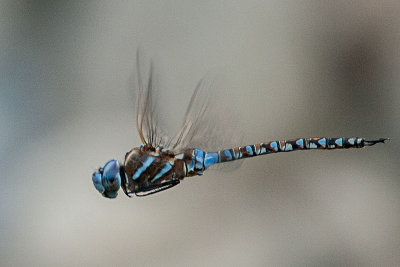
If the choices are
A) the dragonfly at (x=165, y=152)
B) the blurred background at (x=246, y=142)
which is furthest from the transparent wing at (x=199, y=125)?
the blurred background at (x=246, y=142)

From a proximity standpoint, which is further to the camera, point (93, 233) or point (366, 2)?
point (366, 2)

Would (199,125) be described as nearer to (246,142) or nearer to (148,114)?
(148,114)

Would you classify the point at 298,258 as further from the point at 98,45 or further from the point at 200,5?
the point at 98,45

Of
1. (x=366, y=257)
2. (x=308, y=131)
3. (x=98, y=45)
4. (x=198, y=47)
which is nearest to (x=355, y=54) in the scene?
(x=308, y=131)

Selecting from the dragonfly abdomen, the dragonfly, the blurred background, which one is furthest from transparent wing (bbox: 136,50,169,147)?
the blurred background

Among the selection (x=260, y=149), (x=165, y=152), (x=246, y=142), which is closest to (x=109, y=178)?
(x=165, y=152)
